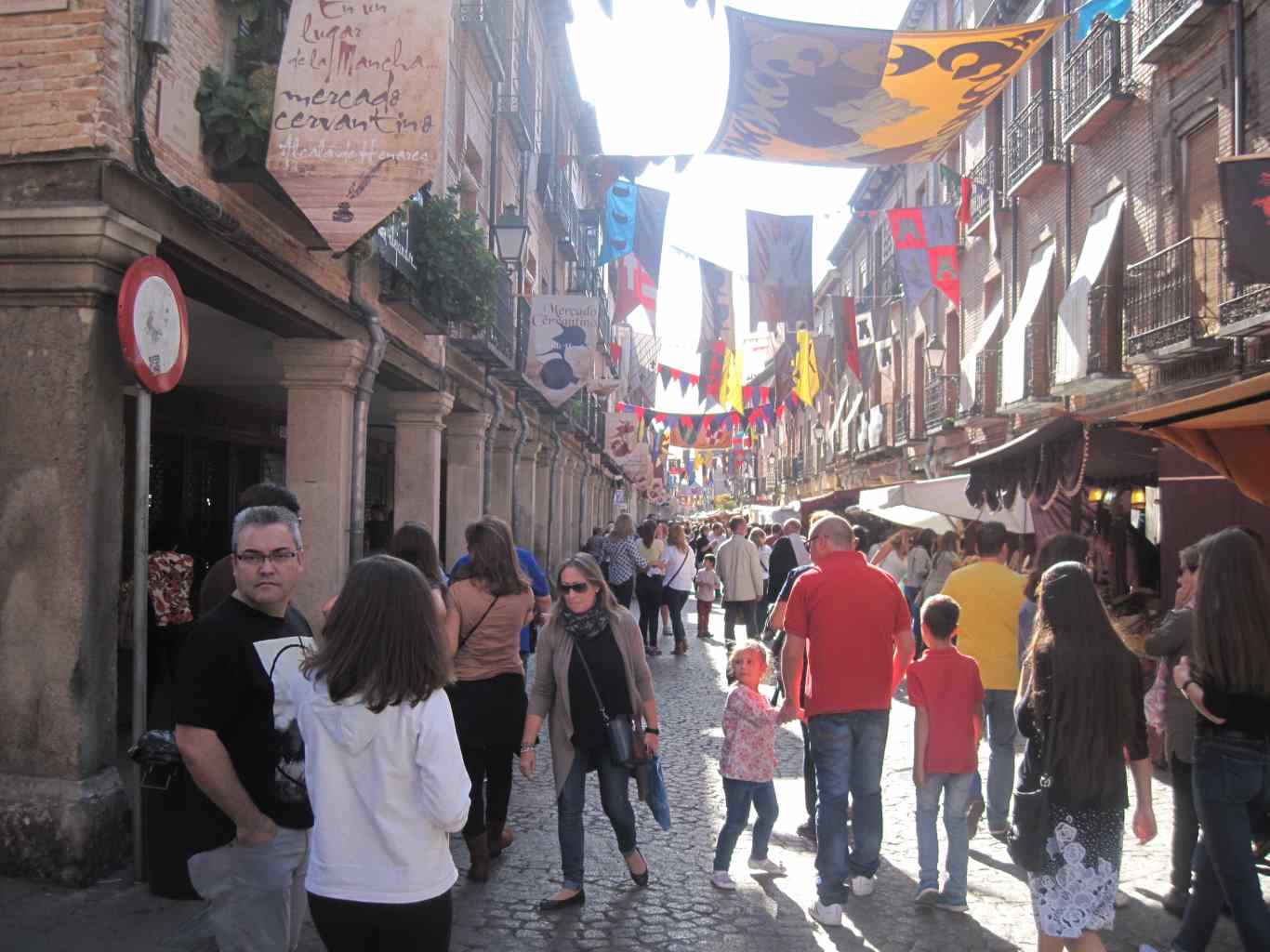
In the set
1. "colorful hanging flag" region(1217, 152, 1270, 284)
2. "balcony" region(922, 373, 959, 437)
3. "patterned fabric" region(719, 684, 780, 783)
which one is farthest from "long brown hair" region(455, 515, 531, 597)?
"balcony" region(922, 373, 959, 437)

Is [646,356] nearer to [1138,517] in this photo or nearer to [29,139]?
[1138,517]

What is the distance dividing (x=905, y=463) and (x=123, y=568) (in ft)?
75.6

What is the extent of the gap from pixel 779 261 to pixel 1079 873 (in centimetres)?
1298

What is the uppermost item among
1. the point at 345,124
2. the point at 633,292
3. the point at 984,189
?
the point at 984,189

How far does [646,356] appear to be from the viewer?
34031 millimetres

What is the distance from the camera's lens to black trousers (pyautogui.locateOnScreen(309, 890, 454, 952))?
2719 millimetres

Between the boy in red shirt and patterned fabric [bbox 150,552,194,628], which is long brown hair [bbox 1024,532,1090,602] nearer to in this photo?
the boy in red shirt

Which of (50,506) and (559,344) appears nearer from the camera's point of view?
(50,506)

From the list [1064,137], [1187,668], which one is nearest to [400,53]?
[1187,668]

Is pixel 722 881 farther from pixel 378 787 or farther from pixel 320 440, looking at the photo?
pixel 320 440

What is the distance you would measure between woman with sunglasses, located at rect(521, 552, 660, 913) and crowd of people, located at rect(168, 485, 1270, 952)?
1 centimetres

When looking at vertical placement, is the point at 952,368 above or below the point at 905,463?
above

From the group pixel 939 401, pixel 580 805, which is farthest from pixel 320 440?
pixel 939 401

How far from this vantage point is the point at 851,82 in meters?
8.59
